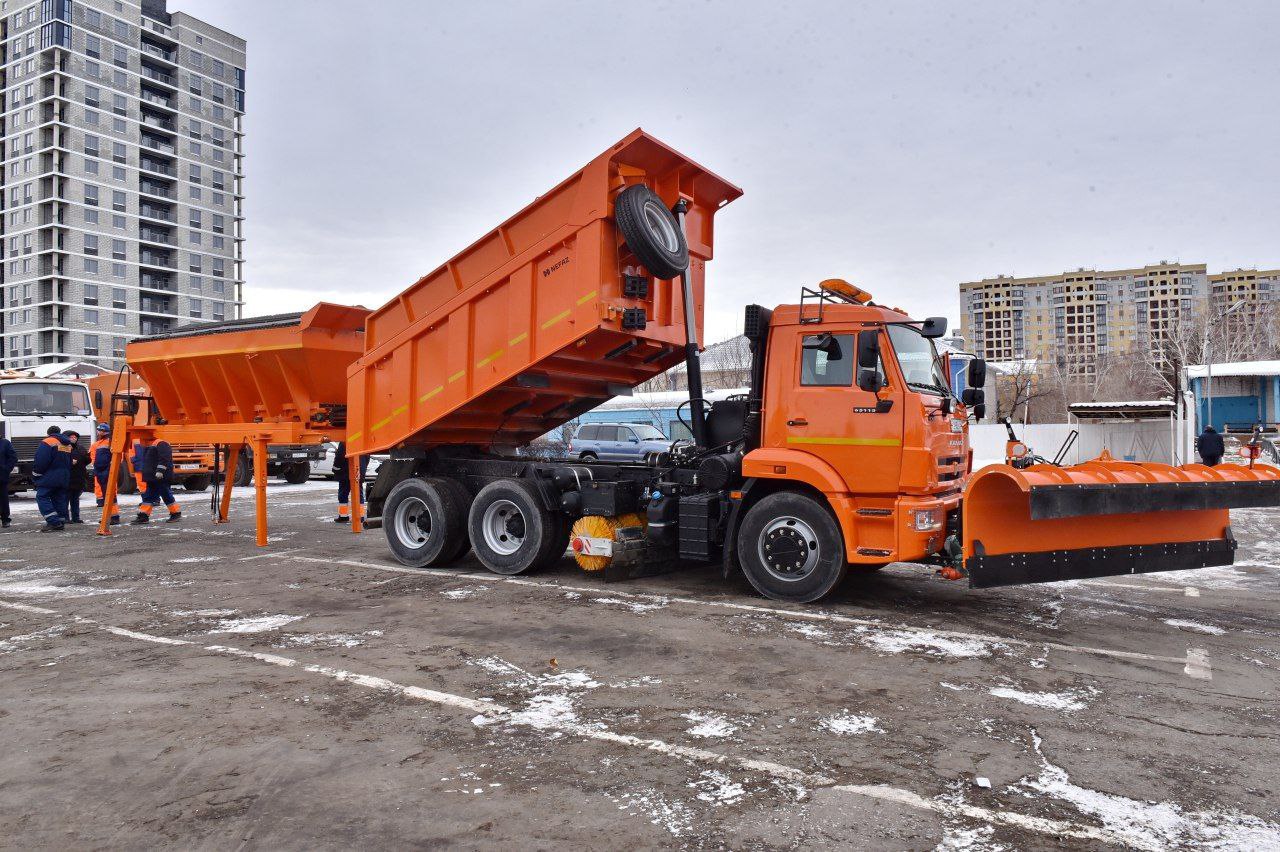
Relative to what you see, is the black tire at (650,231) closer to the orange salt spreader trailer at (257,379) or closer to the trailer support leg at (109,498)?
the orange salt spreader trailer at (257,379)

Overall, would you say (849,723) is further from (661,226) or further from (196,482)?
(196,482)

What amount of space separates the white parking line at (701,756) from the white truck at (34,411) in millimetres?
14964

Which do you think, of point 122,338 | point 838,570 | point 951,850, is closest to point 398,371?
point 838,570

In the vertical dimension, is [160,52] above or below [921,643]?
above

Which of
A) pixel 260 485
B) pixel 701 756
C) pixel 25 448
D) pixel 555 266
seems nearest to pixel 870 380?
pixel 555 266

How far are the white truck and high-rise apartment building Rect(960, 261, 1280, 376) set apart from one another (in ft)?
274

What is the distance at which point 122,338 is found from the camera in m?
78.4

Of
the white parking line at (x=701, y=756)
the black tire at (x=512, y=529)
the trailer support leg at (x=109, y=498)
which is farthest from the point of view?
the trailer support leg at (x=109, y=498)

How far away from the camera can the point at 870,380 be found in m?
6.82

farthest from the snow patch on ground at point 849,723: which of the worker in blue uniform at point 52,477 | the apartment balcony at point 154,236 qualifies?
the apartment balcony at point 154,236

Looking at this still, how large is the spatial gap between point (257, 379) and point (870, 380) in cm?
770

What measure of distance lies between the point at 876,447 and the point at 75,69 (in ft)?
303

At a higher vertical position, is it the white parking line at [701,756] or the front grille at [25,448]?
the front grille at [25,448]

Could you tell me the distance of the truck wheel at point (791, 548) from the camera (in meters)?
6.93
